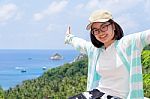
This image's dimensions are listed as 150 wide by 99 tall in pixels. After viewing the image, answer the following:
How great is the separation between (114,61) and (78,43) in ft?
1.36

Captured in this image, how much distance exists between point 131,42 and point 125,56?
92 mm

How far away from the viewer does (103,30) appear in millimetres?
2504

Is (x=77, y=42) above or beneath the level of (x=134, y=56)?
above

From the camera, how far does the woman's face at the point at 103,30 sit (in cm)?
250

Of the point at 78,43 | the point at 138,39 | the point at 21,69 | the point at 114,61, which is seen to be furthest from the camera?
the point at 21,69

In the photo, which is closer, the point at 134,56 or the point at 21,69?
the point at 134,56

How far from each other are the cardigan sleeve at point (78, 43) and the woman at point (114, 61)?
0.18 m

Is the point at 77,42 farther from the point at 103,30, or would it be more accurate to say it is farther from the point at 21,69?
the point at 21,69

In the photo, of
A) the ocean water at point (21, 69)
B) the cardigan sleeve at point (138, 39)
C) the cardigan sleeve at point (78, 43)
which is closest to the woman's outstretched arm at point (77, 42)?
the cardigan sleeve at point (78, 43)

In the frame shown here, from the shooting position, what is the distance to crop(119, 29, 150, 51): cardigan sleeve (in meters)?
2.37

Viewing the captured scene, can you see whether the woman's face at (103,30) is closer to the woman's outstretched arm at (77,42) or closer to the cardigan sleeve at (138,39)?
the cardigan sleeve at (138,39)

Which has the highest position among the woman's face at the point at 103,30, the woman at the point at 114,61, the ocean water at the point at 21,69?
the woman's face at the point at 103,30

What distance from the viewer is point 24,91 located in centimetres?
3052

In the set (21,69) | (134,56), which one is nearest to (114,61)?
(134,56)
